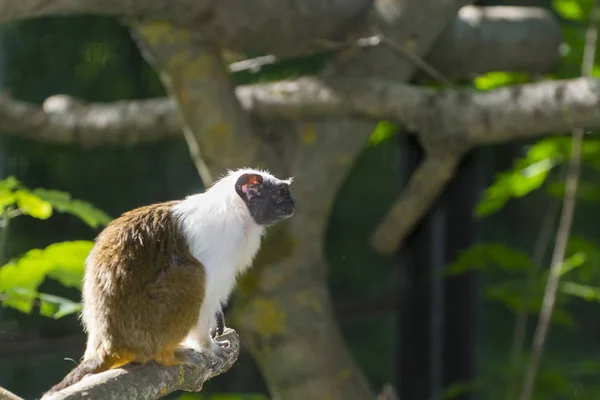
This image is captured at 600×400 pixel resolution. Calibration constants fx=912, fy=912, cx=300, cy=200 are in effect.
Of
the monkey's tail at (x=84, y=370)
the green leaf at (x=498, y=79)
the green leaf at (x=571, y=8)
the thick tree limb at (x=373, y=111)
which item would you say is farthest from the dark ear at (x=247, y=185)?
the green leaf at (x=571, y=8)

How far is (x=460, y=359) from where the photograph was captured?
112 inches

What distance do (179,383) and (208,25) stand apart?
75 centimetres

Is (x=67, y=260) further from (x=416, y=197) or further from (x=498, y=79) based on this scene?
(x=498, y=79)

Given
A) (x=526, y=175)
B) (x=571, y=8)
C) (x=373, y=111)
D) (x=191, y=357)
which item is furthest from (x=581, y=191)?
(x=191, y=357)

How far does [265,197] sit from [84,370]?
40 cm

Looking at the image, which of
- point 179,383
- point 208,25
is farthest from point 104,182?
point 179,383

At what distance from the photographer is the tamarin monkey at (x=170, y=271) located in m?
1.33

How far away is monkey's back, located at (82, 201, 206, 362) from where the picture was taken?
4.35ft

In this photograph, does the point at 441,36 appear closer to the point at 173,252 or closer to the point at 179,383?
the point at 173,252

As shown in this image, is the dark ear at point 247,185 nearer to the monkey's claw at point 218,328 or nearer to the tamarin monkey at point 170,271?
the tamarin monkey at point 170,271

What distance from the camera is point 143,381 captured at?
1.19 meters

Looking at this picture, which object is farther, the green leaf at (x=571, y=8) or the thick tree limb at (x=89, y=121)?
the green leaf at (x=571, y=8)

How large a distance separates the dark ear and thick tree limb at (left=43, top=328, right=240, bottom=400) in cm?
26

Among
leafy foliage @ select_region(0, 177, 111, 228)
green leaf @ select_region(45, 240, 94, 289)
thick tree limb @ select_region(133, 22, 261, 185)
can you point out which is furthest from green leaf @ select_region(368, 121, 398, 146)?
green leaf @ select_region(45, 240, 94, 289)
